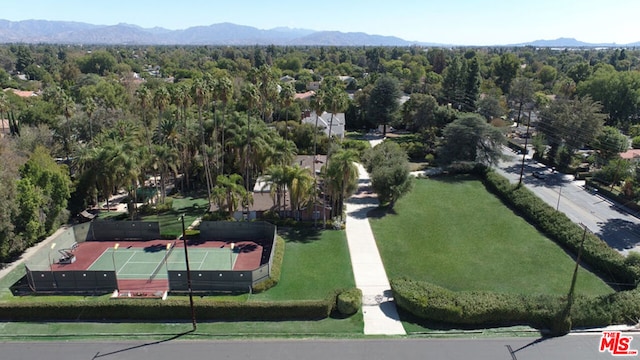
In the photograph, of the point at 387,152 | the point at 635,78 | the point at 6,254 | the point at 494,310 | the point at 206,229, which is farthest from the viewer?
the point at 635,78

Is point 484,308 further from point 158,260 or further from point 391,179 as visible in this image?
point 158,260

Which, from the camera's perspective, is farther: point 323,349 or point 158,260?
point 158,260

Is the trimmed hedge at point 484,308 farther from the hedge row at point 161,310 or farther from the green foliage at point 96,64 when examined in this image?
the green foliage at point 96,64

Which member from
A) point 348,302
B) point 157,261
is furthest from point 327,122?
point 348,302

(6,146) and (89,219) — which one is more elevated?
(6,146)

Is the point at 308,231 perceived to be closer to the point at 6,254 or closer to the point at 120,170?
the point at 120,170

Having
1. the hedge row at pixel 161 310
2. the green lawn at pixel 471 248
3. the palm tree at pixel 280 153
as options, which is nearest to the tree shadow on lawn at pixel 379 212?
the green lawn at pixel 471 248

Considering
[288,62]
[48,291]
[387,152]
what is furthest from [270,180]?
[288,62]

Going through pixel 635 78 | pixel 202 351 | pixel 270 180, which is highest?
pixel 635 78

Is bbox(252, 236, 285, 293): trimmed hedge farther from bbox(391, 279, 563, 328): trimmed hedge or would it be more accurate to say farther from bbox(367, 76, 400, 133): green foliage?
bbox(367, 76, 400, 133): green foliage
